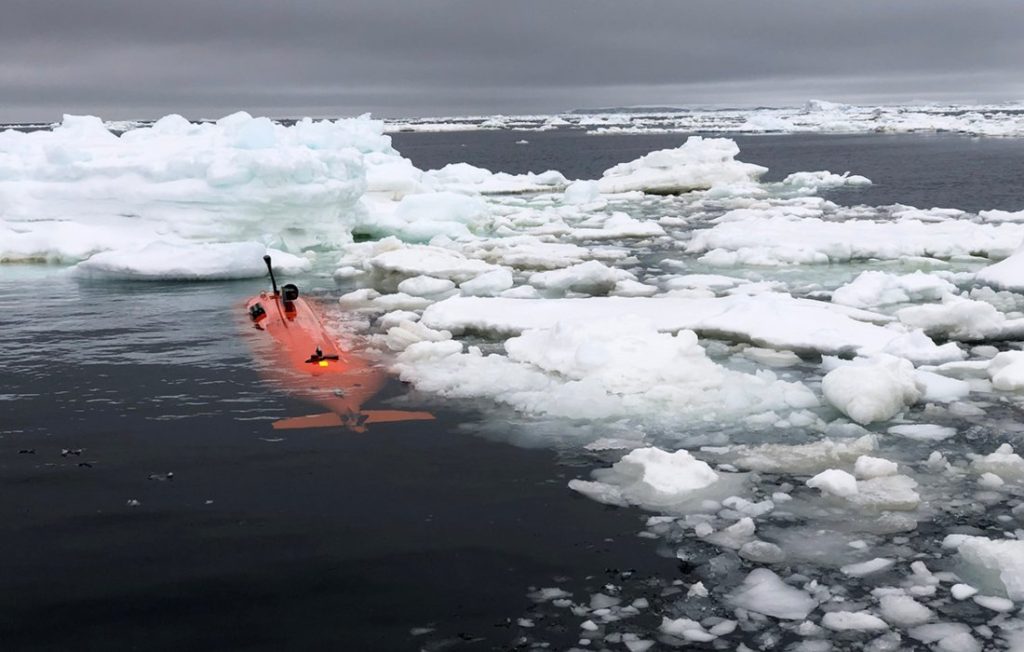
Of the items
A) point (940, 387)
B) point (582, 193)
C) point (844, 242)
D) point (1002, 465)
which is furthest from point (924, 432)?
point (582, 193)

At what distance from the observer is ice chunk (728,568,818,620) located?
5.16 metres

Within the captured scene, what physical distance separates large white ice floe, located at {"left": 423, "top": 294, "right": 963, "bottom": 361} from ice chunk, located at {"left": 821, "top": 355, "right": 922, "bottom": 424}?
1.60 m

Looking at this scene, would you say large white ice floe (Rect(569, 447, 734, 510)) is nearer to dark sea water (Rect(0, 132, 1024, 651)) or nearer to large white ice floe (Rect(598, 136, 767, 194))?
dark sea water (Rect(0, 132, 1024, 651))

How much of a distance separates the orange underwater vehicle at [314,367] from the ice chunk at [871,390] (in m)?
3.73

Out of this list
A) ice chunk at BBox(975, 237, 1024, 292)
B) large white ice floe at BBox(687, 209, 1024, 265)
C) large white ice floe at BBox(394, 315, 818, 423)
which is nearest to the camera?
large white ice floe at BBox(394, 315, 818, 423)

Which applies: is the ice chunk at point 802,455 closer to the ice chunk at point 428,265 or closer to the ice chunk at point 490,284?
the ice chunk at point 490,284

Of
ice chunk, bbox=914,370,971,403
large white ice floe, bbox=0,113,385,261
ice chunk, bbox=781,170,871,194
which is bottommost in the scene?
ice chunk, bbox=781,170,871,194

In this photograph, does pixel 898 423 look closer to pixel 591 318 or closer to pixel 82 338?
pixel 591 318

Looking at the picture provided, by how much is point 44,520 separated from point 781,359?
292 inches

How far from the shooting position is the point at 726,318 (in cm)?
1139

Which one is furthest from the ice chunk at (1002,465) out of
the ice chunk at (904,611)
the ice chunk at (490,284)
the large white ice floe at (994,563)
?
the ice chunk at (490,284)

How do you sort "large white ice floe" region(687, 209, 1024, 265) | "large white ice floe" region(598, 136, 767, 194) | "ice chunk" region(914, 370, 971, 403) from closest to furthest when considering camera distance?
"ice chunk" region(914, 370, 971, 403), "large white ice floe" region(687, 209, 1024, 265), "large white ice floe" region(598, 136, 767, 194)

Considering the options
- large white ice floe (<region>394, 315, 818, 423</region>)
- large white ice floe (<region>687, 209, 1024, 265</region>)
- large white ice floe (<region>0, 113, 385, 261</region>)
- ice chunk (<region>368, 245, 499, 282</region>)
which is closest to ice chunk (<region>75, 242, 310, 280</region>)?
large white ice floe (<region>0, 113, 385, 261</region>)

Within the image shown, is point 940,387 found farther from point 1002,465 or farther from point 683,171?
point 683,171
